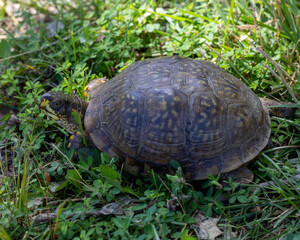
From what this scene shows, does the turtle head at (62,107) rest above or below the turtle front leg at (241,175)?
above

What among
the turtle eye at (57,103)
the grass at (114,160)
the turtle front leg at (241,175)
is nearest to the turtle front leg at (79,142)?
the grass at (114,160)

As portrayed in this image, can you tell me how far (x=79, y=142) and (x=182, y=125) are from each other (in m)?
0.86

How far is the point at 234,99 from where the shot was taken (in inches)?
86.3

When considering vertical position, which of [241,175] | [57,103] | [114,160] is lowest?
[241,175]

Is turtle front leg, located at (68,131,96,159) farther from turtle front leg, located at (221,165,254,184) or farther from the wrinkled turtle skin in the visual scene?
turtle front leg, located at (221,165,254,184)

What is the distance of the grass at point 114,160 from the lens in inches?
74.9

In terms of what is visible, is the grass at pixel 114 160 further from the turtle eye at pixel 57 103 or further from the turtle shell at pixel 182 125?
the turtle eye at pixel 57 103

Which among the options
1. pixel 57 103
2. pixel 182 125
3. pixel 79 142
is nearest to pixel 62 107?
pixel 57 103

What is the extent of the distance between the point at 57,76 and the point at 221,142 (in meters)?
1.94

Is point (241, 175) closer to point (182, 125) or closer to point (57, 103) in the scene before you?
point (182, 125)

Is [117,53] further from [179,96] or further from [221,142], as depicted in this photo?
[221,142]

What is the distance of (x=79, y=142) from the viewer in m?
2.40

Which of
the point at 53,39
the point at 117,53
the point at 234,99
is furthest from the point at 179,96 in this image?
the point at 53,39

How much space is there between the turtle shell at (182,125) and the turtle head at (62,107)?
383 mm
